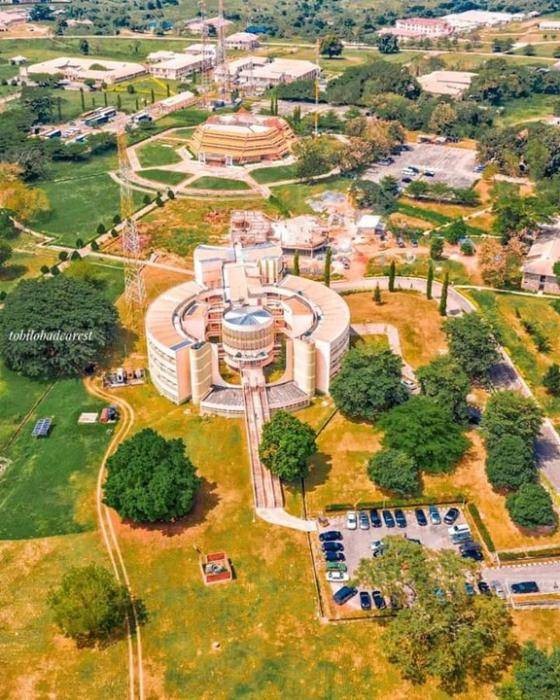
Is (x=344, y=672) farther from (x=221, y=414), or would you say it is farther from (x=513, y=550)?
(x=221, y=414)

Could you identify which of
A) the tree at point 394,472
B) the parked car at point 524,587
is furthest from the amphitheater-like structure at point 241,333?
the parked car at point 524,587

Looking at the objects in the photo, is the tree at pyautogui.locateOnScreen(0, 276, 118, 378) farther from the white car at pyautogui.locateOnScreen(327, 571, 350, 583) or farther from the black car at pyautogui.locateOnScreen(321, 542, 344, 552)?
the white car at pyautogui.locateOnScreen(327, 571, 350, 583)

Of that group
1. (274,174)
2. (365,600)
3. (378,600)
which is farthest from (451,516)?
(274,174)

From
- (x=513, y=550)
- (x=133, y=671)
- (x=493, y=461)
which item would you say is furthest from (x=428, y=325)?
(x=133, y=671)

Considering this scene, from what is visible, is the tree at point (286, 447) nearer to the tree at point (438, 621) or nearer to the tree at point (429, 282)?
the tree at point (438, 621)

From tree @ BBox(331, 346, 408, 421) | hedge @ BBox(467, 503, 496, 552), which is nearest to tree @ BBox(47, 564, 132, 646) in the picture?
tree @ BBox(331, 346, 408, 421)

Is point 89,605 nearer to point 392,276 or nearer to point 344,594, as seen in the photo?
point 344,594
